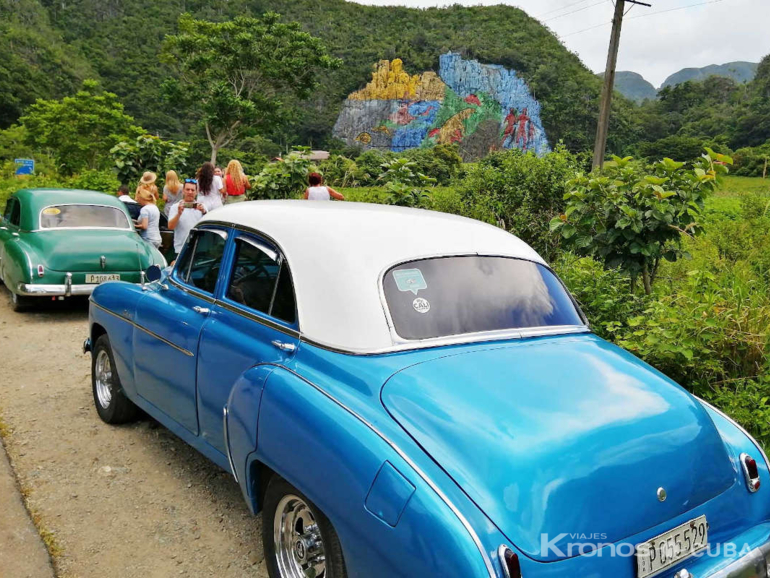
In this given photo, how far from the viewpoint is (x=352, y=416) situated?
2.14 metres

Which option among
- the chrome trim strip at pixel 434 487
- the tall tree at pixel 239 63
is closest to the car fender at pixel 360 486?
the chrome trim strip at pixel 434 487

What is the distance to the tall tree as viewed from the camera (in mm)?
42250

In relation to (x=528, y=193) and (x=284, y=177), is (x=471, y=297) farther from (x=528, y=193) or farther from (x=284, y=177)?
(x=284, y=177)

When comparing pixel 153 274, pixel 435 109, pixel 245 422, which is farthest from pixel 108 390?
pixel 435 109

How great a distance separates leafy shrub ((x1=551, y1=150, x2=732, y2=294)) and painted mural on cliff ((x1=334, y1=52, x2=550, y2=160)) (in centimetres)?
10239

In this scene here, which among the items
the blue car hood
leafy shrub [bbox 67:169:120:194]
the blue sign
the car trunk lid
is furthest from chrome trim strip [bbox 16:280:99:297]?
the blue sign

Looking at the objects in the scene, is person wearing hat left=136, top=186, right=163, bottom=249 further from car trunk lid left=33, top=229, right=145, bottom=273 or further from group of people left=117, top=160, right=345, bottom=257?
car trunk lid left=33, top=229, right=145, bottom=273

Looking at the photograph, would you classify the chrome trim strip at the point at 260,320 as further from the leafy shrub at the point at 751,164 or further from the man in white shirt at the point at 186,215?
the leafy shrub at the point at 751,164

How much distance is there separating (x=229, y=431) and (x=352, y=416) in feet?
2.71

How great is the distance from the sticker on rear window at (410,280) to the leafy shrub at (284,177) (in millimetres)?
11593

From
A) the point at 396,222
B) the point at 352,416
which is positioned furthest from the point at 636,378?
the point at 396,222

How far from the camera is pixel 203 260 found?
3611 millimetres

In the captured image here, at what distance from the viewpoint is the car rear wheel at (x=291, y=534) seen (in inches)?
94.4

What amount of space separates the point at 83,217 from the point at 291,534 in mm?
7067
